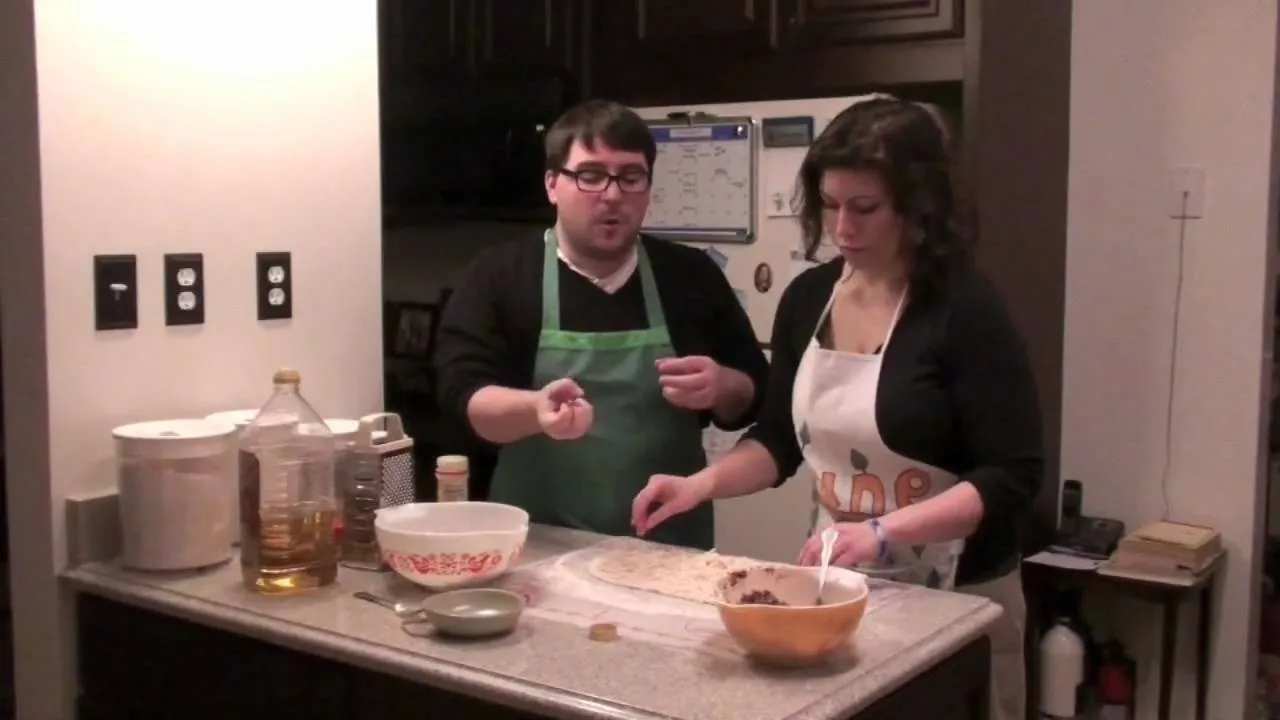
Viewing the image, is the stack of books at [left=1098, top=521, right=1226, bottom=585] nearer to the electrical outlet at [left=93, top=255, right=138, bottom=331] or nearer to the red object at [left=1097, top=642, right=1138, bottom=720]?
the red object at [left=1097, top=642, right=1138, bottom=720]

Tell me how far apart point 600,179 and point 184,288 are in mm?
577

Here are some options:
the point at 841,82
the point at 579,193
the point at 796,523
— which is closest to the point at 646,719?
the point at 579,193

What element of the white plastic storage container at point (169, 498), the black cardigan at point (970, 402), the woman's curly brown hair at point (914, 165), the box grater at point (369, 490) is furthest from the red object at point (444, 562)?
the woman's curly brown hair at point (914, 165)

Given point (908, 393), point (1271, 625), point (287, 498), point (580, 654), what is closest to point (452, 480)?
point (287, 498)

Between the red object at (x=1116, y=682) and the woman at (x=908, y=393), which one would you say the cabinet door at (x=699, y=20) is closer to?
the woman at (x=908, y=393)

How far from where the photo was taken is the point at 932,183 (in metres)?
1.64

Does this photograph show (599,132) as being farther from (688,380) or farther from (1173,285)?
(1173,285)

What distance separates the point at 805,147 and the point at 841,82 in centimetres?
18

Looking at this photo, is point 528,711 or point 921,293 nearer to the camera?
point 528,711

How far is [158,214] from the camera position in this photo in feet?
5.62

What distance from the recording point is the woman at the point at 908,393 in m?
1.59

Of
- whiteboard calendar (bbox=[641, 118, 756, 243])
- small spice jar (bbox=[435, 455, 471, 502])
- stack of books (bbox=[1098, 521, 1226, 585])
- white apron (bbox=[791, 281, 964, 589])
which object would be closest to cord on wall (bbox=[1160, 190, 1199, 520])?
stack of books (bbox=[1098, 521, 1226, 585])

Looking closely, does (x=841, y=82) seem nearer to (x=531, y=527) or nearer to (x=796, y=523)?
(x=796, y=523)

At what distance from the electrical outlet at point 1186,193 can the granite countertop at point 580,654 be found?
1575 mm
